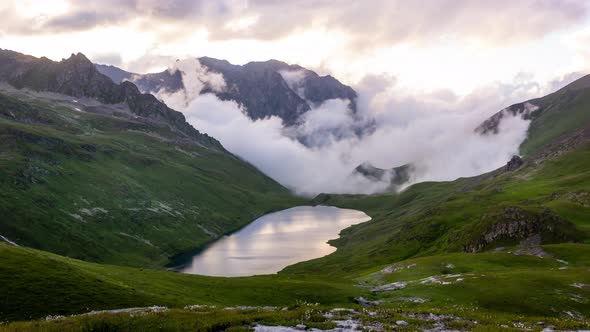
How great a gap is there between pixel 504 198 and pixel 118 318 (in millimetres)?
201617

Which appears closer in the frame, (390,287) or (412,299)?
(412,299)

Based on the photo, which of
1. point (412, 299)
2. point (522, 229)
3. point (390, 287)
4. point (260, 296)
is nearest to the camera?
point (412, 299)

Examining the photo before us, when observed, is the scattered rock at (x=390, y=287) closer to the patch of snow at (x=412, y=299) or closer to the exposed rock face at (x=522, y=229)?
the patch of snow at (x=412, y=299)

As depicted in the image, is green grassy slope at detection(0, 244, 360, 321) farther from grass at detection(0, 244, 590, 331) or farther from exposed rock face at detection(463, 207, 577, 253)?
exposed rock face at detection(463, 207, 577, 253)

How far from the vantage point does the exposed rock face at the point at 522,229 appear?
111 meters

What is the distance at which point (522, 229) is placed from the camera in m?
118

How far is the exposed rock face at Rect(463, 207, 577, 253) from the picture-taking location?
111 meters

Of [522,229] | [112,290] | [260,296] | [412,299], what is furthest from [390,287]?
[522,229]

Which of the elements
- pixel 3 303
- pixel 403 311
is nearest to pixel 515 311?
pixel 403 311

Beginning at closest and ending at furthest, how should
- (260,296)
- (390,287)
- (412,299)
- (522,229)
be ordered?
(412,299) → (260,296) → (390,287) → (522,229)

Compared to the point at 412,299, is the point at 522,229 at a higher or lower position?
higher

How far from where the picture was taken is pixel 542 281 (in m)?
56.4

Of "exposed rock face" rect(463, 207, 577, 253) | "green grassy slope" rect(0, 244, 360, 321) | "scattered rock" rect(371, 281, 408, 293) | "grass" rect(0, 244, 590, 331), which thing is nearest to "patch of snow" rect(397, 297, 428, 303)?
"grass" rect(0, 244, 590, 331)

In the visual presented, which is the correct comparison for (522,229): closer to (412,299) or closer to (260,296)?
(412,299)
